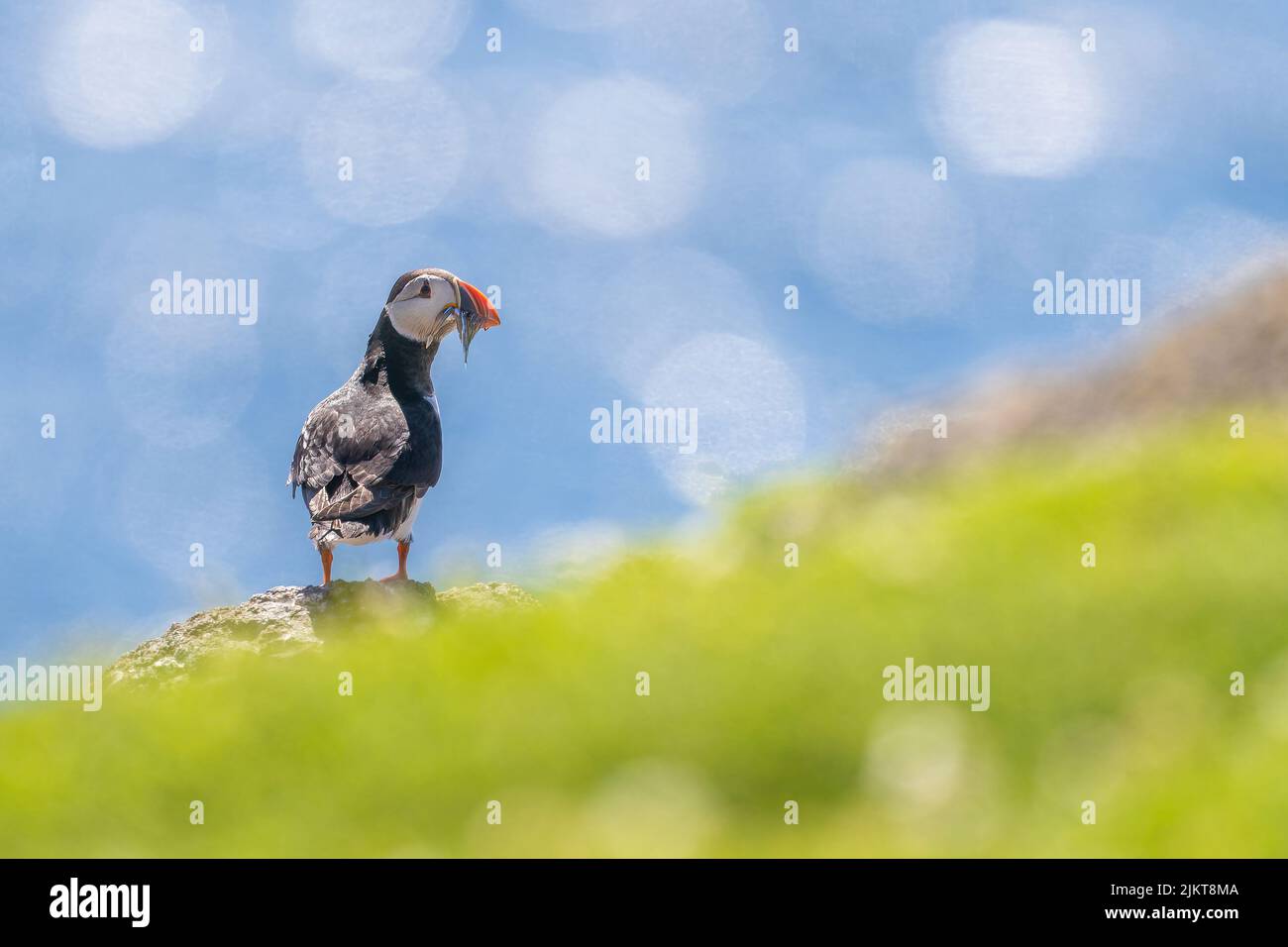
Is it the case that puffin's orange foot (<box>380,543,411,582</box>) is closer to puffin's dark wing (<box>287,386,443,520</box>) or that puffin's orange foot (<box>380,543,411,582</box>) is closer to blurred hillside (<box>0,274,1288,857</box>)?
puffin's dark wing (<box>287,386,443,520</box>)

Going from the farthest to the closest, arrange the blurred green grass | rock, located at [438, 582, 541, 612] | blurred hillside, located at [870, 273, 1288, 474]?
blurred hillside, located at [870, 273, 1288, 474], rock, located at [438, 582, 541, 612], the blurred green grass

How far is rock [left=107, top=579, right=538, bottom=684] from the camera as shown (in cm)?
1049

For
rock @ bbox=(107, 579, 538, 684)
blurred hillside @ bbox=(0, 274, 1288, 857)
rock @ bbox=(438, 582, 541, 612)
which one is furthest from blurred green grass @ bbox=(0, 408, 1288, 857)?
rock @ bbox=(438, 582, 541, 612)

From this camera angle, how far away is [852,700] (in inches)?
264

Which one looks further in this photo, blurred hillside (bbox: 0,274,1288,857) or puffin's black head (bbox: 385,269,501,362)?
puffin's black head (bbox: 385,269,501,362)

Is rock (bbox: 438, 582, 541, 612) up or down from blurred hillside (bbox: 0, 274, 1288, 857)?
up

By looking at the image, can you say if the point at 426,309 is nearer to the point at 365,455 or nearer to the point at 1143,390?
the point at 365,455

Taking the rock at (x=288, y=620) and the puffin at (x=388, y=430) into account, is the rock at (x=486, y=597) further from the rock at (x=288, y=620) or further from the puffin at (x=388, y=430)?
the puffin at (x=388, y=430)

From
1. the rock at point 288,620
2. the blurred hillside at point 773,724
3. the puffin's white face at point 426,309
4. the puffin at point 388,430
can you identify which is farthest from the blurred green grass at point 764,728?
the puffin's white face at point 426,309

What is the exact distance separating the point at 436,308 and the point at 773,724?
298 inches

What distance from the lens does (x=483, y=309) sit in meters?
13.2

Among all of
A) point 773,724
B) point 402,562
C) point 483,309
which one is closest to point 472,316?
point 483,309

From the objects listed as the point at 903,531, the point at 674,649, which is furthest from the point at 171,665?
the point at 903,531
